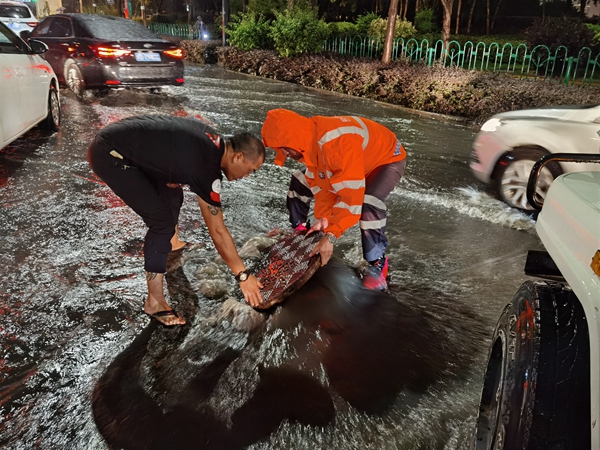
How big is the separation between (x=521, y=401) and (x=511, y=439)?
0.35 feet

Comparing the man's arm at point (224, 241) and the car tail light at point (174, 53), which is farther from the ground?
the car tail light at point (174, 53)

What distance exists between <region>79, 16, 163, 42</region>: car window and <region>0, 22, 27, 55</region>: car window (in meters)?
3.67

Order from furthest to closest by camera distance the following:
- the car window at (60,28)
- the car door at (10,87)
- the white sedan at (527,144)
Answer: the car window at (60,28) → the car door at (10,87) → the white sedan at (527,144)

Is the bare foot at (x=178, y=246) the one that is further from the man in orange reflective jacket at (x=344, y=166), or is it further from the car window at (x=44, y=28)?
the car window at (x=44, y=28)

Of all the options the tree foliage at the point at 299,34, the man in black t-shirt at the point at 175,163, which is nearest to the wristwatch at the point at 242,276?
the man in black t-shirt at the point at 175,163

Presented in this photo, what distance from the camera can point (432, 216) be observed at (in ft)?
16.2

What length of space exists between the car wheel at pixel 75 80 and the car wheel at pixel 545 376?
31.3ft

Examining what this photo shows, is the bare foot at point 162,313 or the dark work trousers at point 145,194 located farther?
the bare foot at point 162,313

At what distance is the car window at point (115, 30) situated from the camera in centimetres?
939

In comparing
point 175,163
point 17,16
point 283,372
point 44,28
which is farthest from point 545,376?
point 17,16

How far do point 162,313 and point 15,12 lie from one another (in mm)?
18450

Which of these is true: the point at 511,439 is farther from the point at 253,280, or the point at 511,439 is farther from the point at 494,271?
the point at 494,271

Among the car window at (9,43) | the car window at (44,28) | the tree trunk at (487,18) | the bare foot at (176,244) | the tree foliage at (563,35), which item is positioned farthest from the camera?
the tree trunk at (487,18)

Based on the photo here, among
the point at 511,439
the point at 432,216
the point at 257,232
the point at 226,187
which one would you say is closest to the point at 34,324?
the point at 257,232
